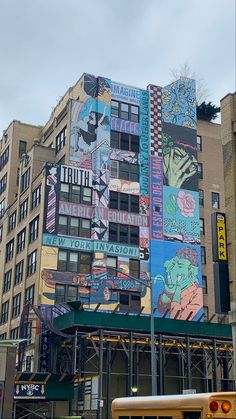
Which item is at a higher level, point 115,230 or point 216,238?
point 115,230

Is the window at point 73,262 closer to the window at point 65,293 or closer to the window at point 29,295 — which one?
the window at point 65,293

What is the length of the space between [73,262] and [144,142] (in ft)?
48.1

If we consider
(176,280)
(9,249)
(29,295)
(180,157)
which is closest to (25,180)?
(9,249)

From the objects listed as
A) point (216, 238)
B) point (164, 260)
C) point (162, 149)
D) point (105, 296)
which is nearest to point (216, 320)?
point (164, 260)

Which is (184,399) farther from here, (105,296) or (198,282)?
(198,282)

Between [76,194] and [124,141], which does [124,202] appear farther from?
[124,141]

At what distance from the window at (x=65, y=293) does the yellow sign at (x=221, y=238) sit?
2495 centimetres

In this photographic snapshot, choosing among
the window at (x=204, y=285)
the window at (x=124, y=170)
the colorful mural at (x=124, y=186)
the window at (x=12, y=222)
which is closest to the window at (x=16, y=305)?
the window at (x=12, y=222)

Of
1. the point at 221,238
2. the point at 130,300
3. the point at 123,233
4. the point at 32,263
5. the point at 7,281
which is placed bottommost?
the point at 221,238

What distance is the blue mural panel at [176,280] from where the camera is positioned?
53.9 metres

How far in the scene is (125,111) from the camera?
58.7 m

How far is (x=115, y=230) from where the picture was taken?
54406 millimetres

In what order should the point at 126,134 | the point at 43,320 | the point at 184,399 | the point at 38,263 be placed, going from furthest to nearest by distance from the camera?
1. the point at 126,134
2. the point at 38,263
3. the point at 43,320
4. the point at 184,399

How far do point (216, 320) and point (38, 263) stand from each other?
18395 mm
